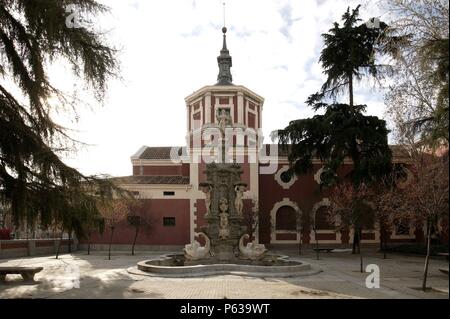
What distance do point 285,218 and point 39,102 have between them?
2444cm

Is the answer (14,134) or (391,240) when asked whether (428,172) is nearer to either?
(14,134)

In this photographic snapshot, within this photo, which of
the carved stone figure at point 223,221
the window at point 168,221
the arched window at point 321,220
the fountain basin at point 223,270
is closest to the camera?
the fountain basin at point 223,270

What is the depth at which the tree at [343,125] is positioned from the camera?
27.0 meters

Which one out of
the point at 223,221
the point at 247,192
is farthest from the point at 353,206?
the point at 247,192

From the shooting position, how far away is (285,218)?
3466 cm

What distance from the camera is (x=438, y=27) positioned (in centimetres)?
953

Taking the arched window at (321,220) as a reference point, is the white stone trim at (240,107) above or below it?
above

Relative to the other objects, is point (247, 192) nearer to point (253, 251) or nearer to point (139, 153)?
point (139, 153)

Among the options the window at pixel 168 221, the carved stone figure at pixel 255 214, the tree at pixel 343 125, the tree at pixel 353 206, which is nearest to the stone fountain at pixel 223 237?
the tree at pixel 353 206

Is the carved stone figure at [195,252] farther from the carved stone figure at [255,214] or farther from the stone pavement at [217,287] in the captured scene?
the carved stone figure at [255,214]

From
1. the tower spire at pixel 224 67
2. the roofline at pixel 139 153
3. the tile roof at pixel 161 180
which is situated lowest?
the tile roof at pixel 161 180

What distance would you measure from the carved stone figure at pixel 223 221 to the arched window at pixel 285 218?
49.3 feet

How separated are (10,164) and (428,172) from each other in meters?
10.7

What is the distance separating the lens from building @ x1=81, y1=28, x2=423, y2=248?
110 ft
